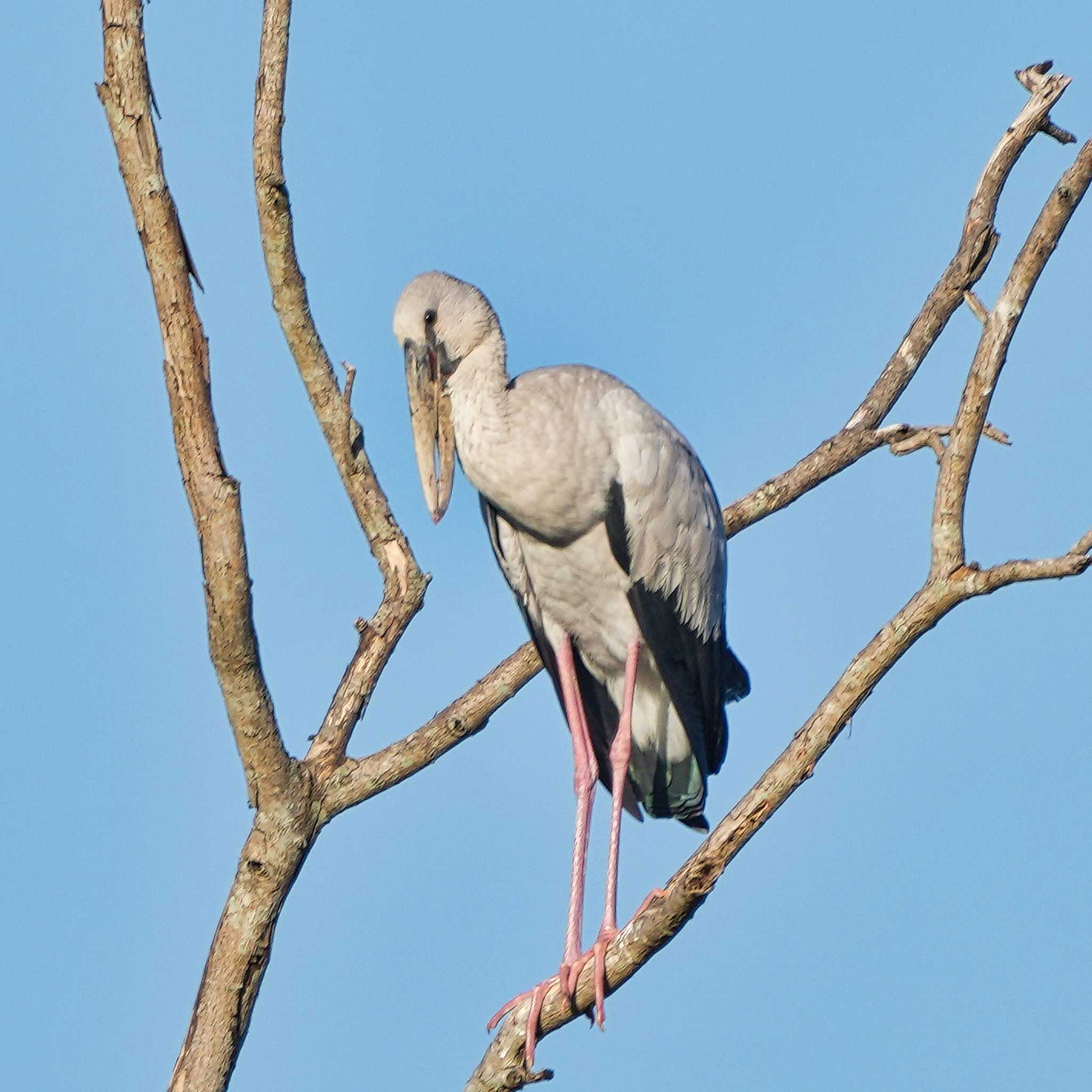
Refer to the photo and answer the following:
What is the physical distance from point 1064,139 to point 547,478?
2251 millimetres

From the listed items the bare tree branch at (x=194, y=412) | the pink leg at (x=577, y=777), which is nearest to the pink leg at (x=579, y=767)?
the pink leg at (x=577, y=777)

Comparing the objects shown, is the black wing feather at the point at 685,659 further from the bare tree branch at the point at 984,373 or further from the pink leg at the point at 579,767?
the bare tree branch at the point at 984,373

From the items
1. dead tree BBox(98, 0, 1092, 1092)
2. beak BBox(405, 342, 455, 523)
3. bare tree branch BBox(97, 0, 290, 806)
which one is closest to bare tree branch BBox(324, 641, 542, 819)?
dead tree BBox(98, 0, 1092, 1092)

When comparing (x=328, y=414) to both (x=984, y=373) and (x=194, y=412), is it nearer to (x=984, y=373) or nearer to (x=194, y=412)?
(x=194, y=412)

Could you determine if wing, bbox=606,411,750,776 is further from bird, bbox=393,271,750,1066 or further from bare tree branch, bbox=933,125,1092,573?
bare tree branch, bbox=933,125,1092,573

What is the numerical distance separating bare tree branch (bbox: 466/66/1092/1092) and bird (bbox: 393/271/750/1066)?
0.48 metres

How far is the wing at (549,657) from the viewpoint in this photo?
6.23m

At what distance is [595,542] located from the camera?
6.07 metres

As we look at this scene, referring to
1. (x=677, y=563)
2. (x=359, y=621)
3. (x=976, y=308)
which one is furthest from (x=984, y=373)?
(x=359, y=621)

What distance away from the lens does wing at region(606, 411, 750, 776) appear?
6.01 meters

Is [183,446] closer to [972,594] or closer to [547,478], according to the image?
[547,478]

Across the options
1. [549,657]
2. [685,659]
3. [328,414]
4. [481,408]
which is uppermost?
[328,414]

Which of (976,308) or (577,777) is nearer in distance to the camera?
(976,308)

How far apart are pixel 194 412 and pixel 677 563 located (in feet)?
6.77
